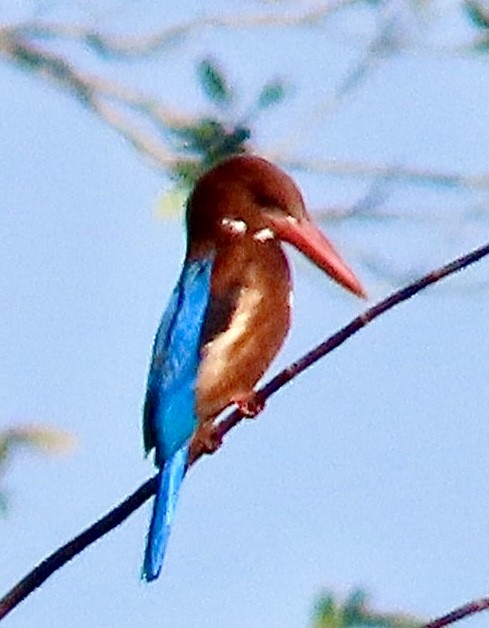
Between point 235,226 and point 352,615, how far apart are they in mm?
399

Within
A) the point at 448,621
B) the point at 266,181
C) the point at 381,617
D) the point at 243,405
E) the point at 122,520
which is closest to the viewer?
the point at 448,621

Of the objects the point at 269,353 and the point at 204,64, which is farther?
the point at 204,64

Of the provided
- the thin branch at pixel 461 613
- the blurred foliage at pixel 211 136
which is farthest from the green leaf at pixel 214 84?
the thin branch at pixel 461 613

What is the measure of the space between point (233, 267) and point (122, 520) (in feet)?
1.92

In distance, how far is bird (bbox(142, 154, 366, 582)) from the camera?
1335mm

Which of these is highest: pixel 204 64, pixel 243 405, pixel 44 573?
pixel 204 64

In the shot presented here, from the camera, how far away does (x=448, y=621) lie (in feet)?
2.76

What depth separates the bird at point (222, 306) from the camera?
4.38 ft

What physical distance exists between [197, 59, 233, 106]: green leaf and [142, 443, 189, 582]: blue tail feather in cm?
42

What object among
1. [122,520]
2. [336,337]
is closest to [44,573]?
[122,520]

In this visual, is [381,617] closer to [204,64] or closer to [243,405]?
[243,405]

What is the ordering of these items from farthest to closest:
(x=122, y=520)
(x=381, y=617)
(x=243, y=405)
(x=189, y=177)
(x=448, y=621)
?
1. (x=189, y=177)
2. (x=243, y=405)
3. (x=381, y=617)
4. (x=122, y=520)
5. (x=448, y=621)

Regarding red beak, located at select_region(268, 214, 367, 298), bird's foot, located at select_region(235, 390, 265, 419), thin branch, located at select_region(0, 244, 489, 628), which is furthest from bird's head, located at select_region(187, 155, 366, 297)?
thin branch, located at select_region(0, 244, 489, 628)

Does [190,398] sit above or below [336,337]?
above
